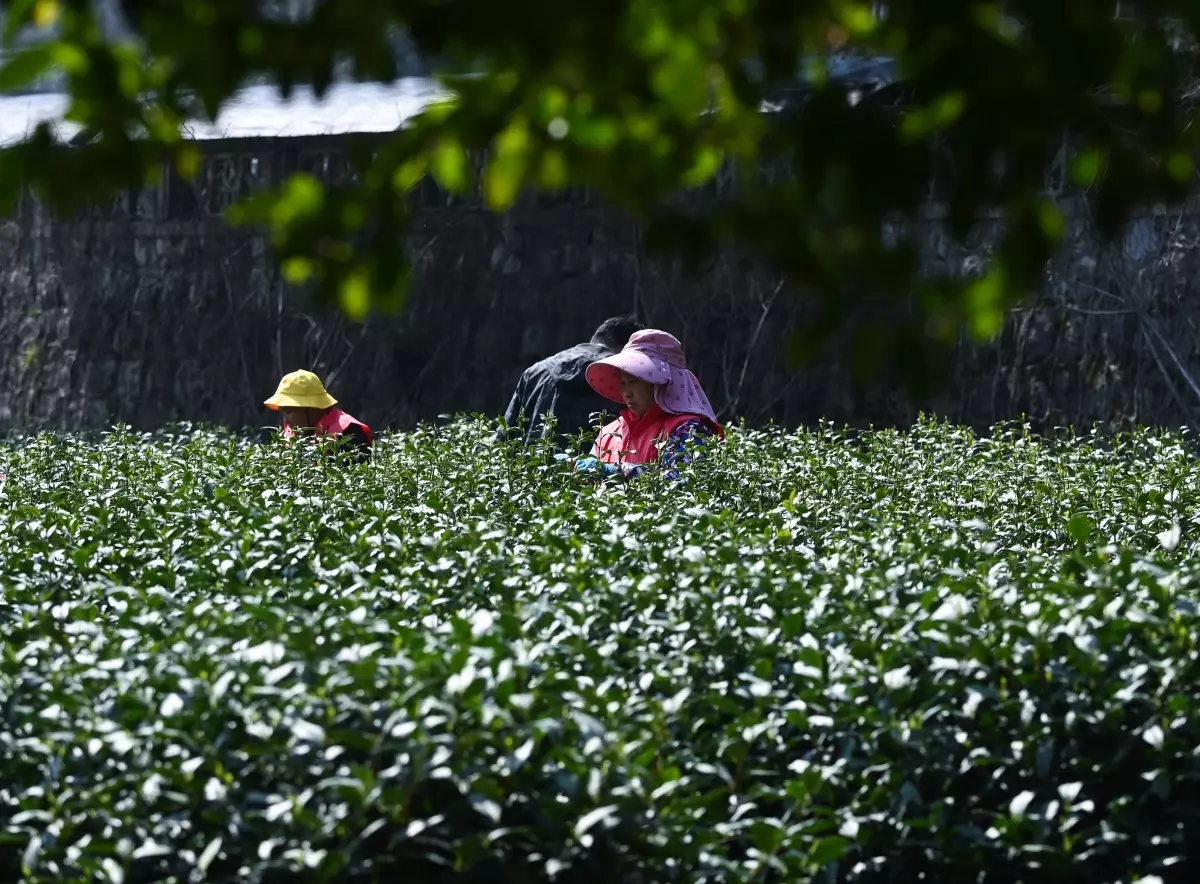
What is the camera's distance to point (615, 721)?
317 centimetres

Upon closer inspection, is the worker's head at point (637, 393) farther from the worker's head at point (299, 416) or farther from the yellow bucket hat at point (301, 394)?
the worker's head at point (299, 416)

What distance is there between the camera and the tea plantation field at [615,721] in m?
3.01

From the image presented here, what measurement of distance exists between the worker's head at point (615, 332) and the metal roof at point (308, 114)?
13.1 feet

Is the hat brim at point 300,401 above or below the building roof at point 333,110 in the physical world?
below

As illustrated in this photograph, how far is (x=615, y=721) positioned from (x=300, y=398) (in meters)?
6.14

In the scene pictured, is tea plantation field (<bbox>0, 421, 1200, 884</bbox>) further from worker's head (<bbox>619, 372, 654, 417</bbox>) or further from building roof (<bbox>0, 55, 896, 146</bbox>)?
building roof (<bbox>0, 55, 896, 146</bbox>)

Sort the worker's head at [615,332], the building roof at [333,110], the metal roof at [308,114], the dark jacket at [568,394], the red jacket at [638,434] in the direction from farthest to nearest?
the metal roof at [308,114] < the building roof at [333,110] < the worker's head at [615,332] < the dark jacket at [568,394] < the red jacket at [638,434]

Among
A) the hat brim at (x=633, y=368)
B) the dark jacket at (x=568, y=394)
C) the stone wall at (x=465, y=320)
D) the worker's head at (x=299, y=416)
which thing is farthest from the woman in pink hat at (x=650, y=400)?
the stone wall at (x=465, y=320)

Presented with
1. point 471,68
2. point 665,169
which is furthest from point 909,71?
point 471,68

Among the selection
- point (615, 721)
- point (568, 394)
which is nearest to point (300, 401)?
point (568, 394)

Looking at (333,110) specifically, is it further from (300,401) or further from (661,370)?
(661,370)

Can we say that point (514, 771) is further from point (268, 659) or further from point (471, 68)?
point (471, 68)

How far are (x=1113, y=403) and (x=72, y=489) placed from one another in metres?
6.48

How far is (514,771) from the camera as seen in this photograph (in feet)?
9.92
